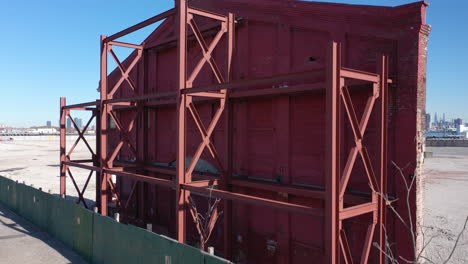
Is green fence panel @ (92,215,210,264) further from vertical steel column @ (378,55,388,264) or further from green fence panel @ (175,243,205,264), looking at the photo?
vertical steel column @ (378,55,388,264)

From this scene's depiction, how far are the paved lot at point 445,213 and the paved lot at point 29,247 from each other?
9286 mm

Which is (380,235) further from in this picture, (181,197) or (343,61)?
(181,197)

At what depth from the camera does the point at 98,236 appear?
367 inches

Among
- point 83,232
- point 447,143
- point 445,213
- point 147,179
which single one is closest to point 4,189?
point 83,232

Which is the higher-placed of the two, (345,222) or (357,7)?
(357,7)

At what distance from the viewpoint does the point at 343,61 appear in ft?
25.5

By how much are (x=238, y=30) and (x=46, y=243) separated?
8.80m

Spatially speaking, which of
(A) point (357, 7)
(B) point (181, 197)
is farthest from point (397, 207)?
(B) point (181, 197)

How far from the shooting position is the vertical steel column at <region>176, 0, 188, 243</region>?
870 centimetres

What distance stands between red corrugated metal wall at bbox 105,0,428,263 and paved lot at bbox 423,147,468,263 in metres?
2.02

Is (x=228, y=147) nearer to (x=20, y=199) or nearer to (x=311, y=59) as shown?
(x=311, y=59)

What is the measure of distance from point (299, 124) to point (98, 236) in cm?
588

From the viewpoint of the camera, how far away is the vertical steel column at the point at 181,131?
870 centimetres

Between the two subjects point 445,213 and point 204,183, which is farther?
point 445,213
